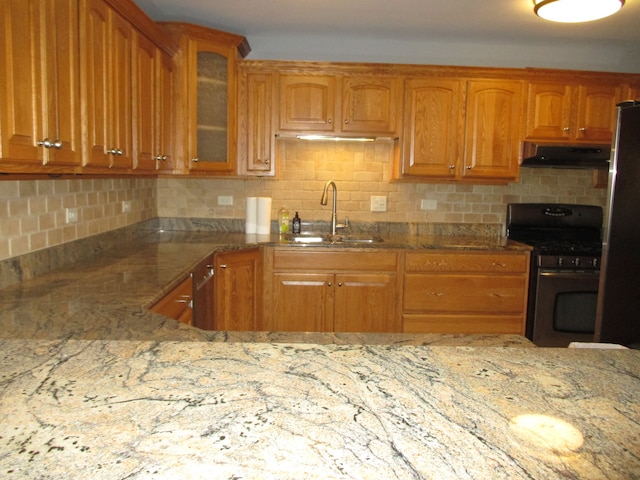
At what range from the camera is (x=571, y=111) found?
365 centimetres

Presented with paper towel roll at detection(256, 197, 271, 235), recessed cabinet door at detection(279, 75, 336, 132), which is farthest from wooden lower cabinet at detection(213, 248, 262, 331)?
recessed cabinet door at detection(279, 75, 336, 132)

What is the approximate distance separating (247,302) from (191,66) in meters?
1.58

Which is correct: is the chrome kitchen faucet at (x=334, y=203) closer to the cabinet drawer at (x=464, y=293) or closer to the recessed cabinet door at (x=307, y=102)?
the recessed cabinet door at (x=307, y=102)

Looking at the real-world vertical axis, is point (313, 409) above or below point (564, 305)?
above

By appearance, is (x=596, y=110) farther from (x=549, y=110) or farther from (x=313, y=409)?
(x=313, y=409)

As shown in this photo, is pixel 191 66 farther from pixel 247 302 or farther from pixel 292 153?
pixel 247 302

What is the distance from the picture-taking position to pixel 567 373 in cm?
104

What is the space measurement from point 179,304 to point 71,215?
0.79 m

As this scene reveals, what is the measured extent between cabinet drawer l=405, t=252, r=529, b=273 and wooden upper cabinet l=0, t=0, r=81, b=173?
7.36 feet

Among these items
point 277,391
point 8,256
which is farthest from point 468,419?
point 8,256

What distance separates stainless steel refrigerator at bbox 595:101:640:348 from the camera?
6.47 feet

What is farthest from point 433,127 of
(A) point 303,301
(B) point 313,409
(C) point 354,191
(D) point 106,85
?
(B) point 313,409

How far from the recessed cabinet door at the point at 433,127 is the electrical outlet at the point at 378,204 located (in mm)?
398

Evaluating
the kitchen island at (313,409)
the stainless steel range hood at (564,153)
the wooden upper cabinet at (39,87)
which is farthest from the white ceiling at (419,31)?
the kitchen island at (313,409)
